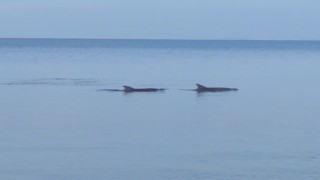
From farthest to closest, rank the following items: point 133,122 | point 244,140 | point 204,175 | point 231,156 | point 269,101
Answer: point 269,101 < point 133,122 < point 244,140 < point 231,156 < point 204,175

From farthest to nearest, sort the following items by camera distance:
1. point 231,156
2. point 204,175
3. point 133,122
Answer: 1. point 133,122
2. point 231,156
3. point 204,175

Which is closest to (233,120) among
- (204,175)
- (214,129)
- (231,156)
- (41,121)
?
(214,129)

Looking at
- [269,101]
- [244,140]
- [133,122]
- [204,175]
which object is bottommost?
[204,175]

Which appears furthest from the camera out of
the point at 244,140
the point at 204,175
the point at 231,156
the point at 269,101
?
the point at 269,101

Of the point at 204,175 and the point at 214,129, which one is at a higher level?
the point at 214,129

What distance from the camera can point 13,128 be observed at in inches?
972

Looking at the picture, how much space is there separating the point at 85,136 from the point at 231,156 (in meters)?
3.98

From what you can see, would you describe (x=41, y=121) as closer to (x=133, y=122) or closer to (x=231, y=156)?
(x=133, y=122)

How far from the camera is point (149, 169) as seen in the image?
19031 millimetres

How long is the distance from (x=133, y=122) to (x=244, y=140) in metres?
4.37

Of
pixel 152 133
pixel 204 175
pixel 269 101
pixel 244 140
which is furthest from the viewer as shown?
pixel 269 101

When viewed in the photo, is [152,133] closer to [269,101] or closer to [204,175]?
[204,175]

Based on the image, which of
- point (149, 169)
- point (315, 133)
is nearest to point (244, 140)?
point (315, 133)

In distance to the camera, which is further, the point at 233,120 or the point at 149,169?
the point at 233,120
